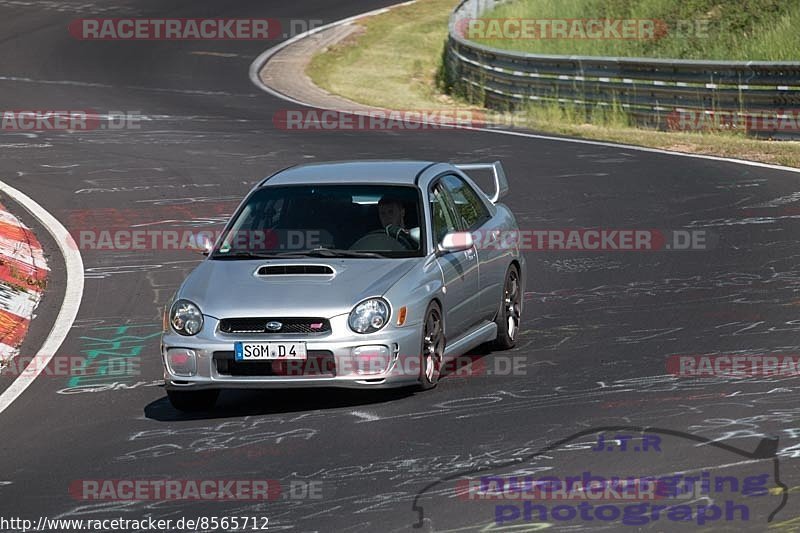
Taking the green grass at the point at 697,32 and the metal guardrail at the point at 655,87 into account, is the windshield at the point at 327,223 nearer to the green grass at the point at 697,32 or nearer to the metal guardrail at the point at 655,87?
the metal guardrail at the point at 655,87

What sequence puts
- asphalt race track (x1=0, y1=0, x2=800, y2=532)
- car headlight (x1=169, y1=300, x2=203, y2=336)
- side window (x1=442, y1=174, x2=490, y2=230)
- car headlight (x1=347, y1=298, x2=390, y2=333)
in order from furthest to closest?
side window (x1=442, y1=174, x2=490, y2=230)
car headlight (x1=169, y1=300, x2=203, y2=336)
car headlight (x1=347, y1=298, x2=390, y2=333)
asphalt race track (x1=0, y1=0, x2=800, y2=532)

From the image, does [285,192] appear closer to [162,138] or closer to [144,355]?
[144,355]

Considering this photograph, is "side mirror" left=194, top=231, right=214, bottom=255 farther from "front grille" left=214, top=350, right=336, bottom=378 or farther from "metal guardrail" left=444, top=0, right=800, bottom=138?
"metal guardrail" left=444, top=0, right=800, bottom=138

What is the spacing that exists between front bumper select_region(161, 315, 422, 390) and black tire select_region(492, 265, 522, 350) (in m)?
1.88

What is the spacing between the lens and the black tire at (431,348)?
31.7 ft

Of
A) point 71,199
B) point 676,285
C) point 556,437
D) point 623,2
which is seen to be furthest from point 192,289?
point 623,2

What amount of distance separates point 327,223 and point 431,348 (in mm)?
1258

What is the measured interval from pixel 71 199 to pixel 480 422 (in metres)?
11.0

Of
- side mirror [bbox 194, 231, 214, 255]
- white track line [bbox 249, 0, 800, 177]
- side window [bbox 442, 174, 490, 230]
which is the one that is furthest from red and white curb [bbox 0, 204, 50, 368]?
white track line [bbox 249, 0, 800, 177]

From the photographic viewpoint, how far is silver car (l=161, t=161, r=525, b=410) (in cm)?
930

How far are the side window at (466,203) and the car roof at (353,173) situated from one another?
10.1 inches

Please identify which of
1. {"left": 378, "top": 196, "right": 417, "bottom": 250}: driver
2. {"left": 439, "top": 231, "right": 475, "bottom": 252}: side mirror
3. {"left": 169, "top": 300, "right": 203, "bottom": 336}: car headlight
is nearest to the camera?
{"left": 169, "top": 300, "right": 203, "bottom": 336}: car headlight

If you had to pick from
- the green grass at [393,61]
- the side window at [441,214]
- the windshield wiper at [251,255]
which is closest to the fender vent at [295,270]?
the windshield wiper at [251,255]

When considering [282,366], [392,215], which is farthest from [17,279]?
[282,366]
